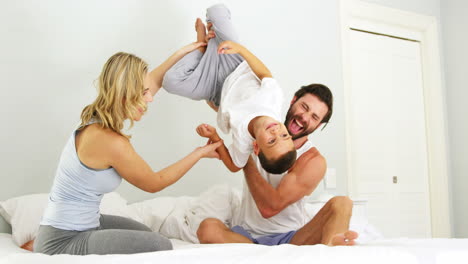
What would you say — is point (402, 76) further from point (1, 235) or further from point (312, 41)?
point (1, 235)

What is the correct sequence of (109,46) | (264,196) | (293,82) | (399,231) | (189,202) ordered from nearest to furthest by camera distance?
(264,196) < (189,202) < (109,46) < (293,82) < (399,231)

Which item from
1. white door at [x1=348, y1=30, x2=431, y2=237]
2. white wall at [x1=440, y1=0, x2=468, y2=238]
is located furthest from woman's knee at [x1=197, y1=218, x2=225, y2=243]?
white wall at [x1=440, y1=0, x2=468, y2=238]

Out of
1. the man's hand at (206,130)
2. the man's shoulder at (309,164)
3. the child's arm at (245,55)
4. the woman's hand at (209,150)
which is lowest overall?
the man's shoulder at (309,164)

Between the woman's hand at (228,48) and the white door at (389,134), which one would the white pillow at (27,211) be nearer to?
the woman's hand at (228,48)

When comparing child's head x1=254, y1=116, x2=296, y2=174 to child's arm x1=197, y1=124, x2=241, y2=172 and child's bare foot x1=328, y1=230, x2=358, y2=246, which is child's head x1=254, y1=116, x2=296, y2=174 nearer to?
child's arm x1=197, y1=124, x2=241, y2=172

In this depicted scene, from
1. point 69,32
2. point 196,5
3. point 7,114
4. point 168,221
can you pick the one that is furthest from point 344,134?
point 7,114

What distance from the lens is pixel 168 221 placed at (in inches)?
89.1

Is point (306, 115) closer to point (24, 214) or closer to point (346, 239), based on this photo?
point (346, 239)

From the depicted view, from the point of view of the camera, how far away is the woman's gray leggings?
150cm

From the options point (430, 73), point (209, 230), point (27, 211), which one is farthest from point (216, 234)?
point (430, 73)

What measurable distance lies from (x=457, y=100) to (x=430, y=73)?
0.93ft

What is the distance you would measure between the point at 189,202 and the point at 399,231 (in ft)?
5.89

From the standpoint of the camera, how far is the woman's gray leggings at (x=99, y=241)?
1503mm

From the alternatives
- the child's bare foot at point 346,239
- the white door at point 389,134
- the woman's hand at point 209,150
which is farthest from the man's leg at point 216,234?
the white door at point 389,134
